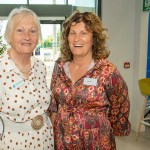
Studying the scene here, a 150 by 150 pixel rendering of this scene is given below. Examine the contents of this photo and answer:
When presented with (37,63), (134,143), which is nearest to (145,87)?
(134,143)

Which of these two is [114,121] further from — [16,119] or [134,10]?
[134,10]

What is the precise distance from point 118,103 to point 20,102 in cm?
78

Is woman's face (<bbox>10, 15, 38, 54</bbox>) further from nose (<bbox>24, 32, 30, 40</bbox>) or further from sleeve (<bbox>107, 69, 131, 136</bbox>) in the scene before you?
sleeve (<bbox>107, 69, 131, 136</bbox>)

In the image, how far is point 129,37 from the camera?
14.6 feet

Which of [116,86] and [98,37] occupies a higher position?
[98,37]

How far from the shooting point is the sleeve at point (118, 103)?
182 centimetres

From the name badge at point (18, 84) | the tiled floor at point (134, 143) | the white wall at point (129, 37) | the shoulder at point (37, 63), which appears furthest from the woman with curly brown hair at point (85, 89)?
the white wall at point (129, 37)

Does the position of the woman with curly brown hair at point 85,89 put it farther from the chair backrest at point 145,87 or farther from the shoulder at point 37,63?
the chair backrest at point 145,87

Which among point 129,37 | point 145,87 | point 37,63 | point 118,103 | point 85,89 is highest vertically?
point 129,37

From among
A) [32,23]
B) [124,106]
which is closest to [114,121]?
[124,106]

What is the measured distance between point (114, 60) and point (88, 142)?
9.25 feet

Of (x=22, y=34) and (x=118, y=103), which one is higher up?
(x=22, y=34)

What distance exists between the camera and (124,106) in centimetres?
203

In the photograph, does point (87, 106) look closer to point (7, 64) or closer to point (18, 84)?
point (18, 84)
